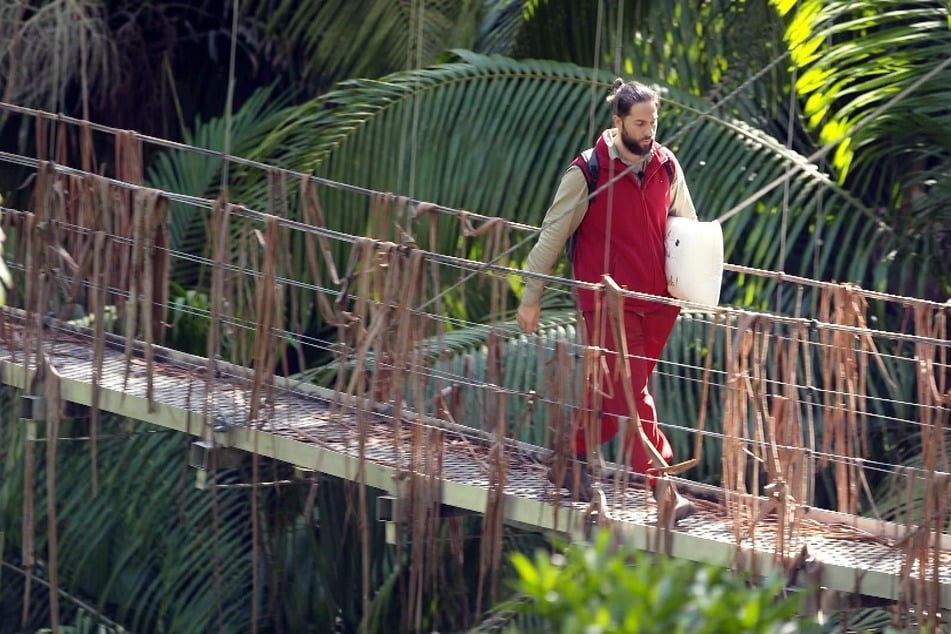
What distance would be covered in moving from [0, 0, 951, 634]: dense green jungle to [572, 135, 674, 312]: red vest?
1389mm

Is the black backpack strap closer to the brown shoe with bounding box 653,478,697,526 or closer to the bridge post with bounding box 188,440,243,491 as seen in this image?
the brown shoe with bounding box 653,478,697,526

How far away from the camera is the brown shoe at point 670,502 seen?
4.57 metres

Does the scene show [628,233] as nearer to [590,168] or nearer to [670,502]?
[590,168]

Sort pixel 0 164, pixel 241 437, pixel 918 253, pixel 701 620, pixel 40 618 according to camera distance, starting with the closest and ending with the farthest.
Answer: pixel 701 620, pixel 241 437, pixel 918 253, pixel 40 618, pixel 0 164

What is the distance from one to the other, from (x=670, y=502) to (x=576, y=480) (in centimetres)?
32

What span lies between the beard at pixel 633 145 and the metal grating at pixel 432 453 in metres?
0.85

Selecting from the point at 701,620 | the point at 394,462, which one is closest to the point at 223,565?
the point at 394,462

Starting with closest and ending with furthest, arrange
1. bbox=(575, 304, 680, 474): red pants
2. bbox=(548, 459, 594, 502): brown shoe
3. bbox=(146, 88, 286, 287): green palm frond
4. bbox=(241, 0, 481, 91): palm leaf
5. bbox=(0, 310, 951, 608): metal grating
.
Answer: bbox=(0, 310, 951, 608): metal grating, bbox=(548, 459, 594, 502): brown shoe, bbox=(575, 304, 680, 474): red pants, bbox=(241, 0, 481, 91): palm leaf, bbox=(146, 88, 286, 287): green palm frond

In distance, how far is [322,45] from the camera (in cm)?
830

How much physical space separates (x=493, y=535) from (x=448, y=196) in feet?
8.64

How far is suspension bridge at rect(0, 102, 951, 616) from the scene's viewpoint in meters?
4.52

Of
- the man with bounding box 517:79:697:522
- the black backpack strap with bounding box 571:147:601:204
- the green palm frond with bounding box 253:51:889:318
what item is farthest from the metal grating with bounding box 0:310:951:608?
the green palm frond with bounding box 253:51:889:318

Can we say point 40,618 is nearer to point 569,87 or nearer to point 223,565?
point 223,565

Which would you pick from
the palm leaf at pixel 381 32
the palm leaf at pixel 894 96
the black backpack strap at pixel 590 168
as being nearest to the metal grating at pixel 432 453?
the black backpack strap at pixel 590 168
